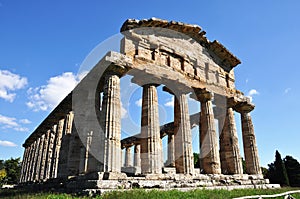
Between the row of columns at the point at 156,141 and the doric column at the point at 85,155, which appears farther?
the doric column at the point at 85,155

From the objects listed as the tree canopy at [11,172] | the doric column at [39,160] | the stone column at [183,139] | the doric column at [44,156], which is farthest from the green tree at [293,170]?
the tree canopy at [11,172]

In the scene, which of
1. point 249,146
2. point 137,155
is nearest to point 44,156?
point 137,155

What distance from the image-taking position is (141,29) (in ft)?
55.4

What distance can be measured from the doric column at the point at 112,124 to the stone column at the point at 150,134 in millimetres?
2229

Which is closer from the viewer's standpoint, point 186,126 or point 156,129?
point 156,129

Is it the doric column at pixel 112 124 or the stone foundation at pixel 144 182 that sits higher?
the doric column at pixel 112 124

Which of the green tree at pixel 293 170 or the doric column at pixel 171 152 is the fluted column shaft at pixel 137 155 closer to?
the doric column at pixel 171 152

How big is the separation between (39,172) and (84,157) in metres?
16.1

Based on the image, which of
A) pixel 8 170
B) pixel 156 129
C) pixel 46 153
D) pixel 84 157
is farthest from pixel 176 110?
pixel 8 170

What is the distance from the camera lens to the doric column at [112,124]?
41.4 ft

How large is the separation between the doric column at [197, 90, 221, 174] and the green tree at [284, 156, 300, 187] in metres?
20.7

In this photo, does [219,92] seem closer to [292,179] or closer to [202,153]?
[202,153]

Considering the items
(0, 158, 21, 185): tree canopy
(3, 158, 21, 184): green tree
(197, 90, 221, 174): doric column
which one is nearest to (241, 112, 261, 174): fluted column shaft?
(197, 90, 221, 174): doric column

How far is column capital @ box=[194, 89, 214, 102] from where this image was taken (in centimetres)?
1928
